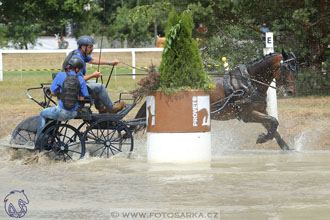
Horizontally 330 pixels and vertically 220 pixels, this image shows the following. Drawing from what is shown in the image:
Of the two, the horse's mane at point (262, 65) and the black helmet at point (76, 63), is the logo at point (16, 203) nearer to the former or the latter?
the black helmet at point (76, 63)

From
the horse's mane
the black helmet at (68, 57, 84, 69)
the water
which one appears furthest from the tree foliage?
the black helmet at (68, 57, 84, 69)

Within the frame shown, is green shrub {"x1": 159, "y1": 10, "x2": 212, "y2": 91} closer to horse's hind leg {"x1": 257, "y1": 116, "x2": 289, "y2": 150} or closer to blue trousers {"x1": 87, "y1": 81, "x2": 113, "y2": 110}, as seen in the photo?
blue trousers {"x1": 87, "y1": 81, "x2": 113, "y2": 110}

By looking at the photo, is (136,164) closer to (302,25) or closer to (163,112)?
(163,112)

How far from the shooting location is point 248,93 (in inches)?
484

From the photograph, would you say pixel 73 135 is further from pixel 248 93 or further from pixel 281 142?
pixel 281 142

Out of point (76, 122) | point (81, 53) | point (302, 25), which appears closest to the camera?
point (81, 53)

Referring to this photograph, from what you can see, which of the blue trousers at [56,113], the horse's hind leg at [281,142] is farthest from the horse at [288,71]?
the blue trousers at [56,113]

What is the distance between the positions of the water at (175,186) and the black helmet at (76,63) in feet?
4.63

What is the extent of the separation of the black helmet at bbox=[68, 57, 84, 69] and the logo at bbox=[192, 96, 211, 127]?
1774 mm

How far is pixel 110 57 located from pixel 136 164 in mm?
22199

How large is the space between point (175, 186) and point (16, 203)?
1.91 meters

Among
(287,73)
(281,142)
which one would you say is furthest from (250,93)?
(281,142)

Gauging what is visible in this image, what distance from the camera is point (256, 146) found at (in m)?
13.6

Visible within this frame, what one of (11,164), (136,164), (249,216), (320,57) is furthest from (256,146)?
(320,57)
